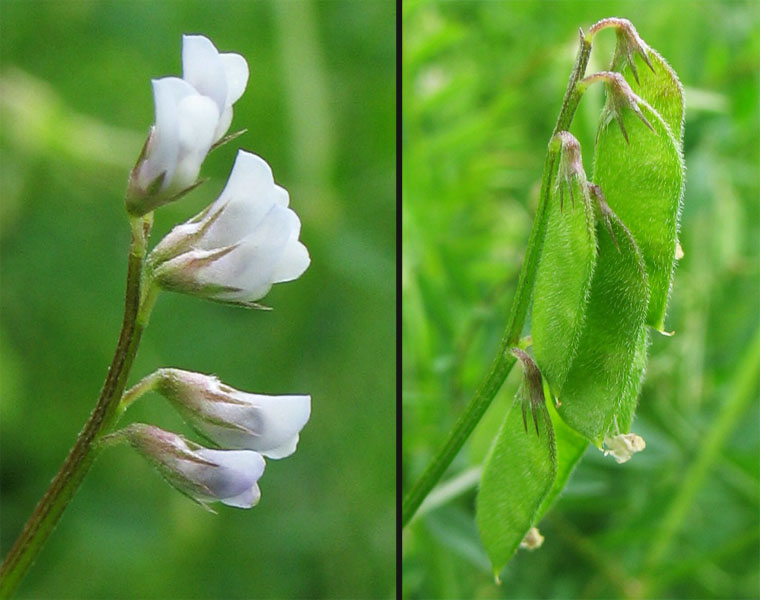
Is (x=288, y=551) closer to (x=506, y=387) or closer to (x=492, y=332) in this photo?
(x=506, y=387)

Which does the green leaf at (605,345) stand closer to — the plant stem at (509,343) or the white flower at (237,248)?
the plant stem at (509,343)

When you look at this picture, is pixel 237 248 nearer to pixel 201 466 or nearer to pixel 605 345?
pixel 201 466

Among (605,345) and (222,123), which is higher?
(222,123)

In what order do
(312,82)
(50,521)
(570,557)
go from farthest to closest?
(312,82), (570,557), (50,521)

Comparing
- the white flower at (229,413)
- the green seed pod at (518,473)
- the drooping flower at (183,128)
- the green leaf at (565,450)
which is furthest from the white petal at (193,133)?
the green leaf at (565,450)

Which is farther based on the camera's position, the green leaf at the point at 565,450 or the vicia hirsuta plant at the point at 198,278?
the green leaf at the point at 565,450

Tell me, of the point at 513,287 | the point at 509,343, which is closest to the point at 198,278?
the point at 509,343

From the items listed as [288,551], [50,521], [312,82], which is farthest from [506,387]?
[50,521]
